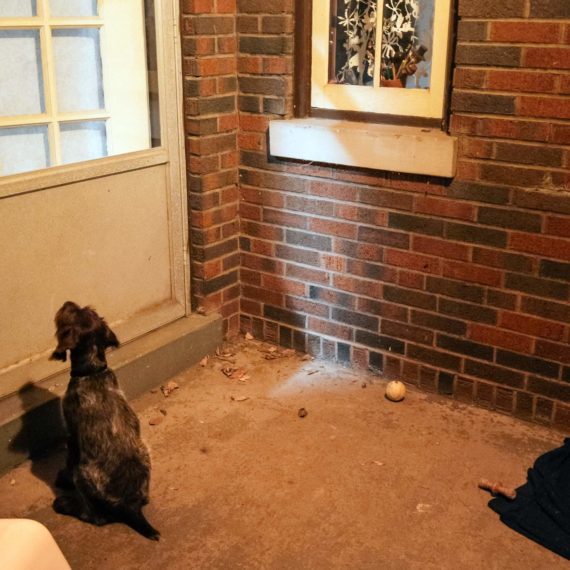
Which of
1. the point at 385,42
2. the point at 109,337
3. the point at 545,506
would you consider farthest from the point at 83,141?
the point at 545,506

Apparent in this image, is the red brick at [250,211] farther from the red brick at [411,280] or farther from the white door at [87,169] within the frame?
the red brick at [411,280]

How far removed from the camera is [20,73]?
120 inches

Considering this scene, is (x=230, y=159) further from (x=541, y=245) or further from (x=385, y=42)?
(x=541, y=245)

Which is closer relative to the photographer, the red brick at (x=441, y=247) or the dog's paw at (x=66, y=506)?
the dog's paw at (x=66, y=506)

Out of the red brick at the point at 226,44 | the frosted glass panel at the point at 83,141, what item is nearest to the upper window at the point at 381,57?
the red brick at the point at 226,44

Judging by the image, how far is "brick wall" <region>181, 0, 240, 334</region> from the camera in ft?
11.9

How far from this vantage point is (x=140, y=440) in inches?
106

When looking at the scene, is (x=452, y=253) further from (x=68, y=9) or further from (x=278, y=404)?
(x=68, y=9)

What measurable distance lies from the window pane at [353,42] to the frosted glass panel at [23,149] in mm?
1451

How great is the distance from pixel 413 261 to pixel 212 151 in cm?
120

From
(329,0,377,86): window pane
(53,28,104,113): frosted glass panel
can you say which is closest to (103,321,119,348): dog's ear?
(53,28,104,113): frosted glass panel

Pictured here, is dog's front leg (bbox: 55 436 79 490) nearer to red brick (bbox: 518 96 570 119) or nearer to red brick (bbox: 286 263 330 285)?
red brick (bbox: 286 263 330 285)

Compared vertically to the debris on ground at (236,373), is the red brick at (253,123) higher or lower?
higher

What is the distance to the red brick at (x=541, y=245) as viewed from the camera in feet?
10.2
